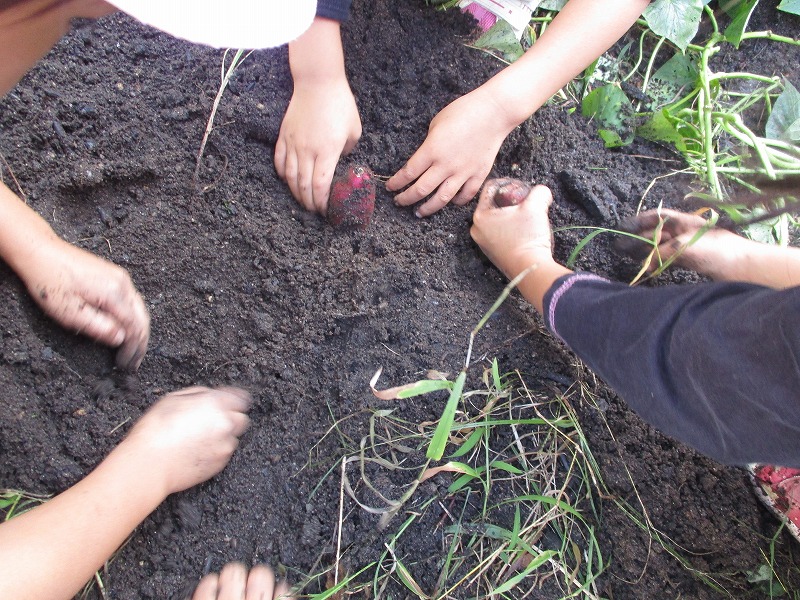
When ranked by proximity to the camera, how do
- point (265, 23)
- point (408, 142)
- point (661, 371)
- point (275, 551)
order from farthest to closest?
1. point (408, 142)
2. point (275, 551)
3. point (661, 371)
4. point (265, 23)

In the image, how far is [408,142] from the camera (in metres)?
1.29

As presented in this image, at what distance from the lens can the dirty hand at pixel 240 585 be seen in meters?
0.99

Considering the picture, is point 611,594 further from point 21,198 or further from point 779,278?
point 21,198

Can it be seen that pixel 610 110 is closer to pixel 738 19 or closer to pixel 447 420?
pixel 738 19

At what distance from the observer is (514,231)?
1188mm

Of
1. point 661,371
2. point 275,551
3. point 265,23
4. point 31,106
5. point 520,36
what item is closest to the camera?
point 265,23

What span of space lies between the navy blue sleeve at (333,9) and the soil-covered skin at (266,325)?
0.30 feet

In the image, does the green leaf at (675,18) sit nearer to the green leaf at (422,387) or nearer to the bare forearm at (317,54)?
the bare forearm at (317,54)

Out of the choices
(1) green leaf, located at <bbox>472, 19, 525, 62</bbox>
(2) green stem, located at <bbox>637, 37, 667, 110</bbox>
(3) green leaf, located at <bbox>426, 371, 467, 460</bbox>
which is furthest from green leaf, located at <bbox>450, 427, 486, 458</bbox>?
(2) green stem, located at <bbox>637, 37, 667, 110</bbox>

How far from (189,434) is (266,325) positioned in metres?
0.24

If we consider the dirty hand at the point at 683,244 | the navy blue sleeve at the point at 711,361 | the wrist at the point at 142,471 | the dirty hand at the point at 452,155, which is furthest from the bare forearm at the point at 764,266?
the wrist at the point at 142,471

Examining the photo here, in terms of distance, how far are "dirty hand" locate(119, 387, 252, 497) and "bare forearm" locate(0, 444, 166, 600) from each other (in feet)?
0.07

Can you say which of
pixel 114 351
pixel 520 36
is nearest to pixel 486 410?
pixel 114 351

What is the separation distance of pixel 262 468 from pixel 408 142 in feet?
2.37
